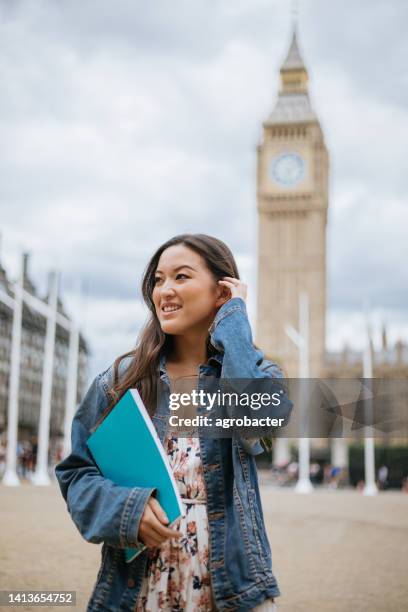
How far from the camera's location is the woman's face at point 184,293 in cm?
183

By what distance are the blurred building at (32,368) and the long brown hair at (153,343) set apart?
35999 mm

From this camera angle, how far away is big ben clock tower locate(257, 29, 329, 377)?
6006 cm

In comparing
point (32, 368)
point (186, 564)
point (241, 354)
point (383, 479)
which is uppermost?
point (32, 368)

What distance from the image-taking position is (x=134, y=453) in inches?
63.1

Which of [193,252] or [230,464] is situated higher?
[193,252]

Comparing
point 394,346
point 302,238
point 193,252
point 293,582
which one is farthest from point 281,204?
point 193,252

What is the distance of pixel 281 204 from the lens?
6084 centimetres

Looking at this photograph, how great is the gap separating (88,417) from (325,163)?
62.2 meters

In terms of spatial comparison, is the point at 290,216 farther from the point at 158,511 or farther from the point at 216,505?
the point at 158,511

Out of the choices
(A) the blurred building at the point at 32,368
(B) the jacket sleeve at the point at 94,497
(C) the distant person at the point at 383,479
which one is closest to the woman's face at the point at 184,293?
(B) the jacket sleeve at the point at 94,497

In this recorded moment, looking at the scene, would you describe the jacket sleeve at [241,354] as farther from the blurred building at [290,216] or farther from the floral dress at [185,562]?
the blurred building at [290,216]

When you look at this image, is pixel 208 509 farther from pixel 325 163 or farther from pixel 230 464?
pixel 325 163

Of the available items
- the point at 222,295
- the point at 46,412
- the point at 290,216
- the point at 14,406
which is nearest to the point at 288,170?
the point at 290,216

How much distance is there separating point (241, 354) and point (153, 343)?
0.29 metres
